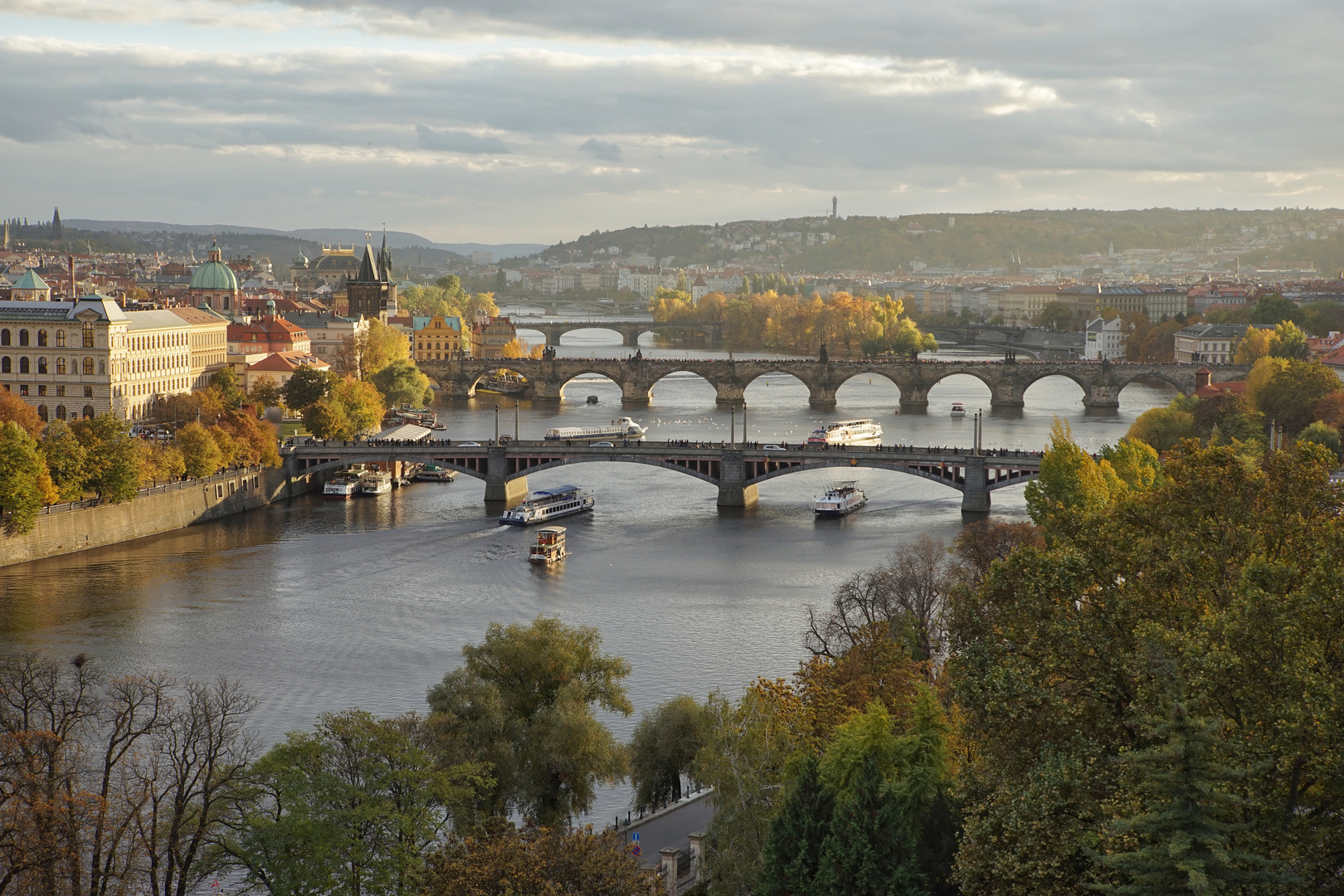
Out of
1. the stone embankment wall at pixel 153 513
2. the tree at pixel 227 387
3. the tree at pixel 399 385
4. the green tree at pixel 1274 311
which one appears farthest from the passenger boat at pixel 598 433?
the green tree at pixel 1274 311

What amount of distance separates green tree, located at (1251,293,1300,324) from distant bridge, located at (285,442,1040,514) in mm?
45357

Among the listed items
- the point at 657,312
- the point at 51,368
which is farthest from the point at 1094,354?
the point at 51,368

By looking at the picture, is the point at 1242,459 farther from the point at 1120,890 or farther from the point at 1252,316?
the point at 1252,316

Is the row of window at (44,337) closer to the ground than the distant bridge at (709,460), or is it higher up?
higher up

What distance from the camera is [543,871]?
472 inches

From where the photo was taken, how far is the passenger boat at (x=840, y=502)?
127 ft

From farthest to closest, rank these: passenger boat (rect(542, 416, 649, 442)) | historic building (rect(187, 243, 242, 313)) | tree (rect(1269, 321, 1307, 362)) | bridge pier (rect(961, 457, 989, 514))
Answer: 1. historic building (rect(187, 243, 242, 313))
2. tree (rect(1269, 321, 1307, 362))
3. passenger boat (rect(542, 416, 649, 442))
4. bridge pier (rect(961, 457, 989, 514))

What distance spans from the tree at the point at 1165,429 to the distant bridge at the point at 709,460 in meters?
5.39

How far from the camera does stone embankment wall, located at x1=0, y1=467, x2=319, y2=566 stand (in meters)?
32.5

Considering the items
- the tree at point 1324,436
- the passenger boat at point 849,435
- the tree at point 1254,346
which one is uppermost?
the tree at point 1254,346

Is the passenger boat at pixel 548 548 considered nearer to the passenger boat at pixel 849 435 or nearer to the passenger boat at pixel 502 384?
the passenger boat at pixel 849 435

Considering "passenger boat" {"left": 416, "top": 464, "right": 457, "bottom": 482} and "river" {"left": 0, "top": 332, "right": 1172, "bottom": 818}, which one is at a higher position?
"passenger boat" {"left": 416, "top": 464, "right": 457, "bottom": 482}

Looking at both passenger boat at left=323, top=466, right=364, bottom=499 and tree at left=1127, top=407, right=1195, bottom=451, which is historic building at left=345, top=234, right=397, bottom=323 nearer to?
passenger boat at left=323, top=466, right=364, bottom=499

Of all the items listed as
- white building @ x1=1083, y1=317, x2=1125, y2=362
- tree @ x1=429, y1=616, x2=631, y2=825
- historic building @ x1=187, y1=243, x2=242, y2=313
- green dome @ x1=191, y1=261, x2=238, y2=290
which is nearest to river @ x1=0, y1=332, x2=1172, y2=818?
A: tree @ x1=429, y1=616, x2=631, y2=825
